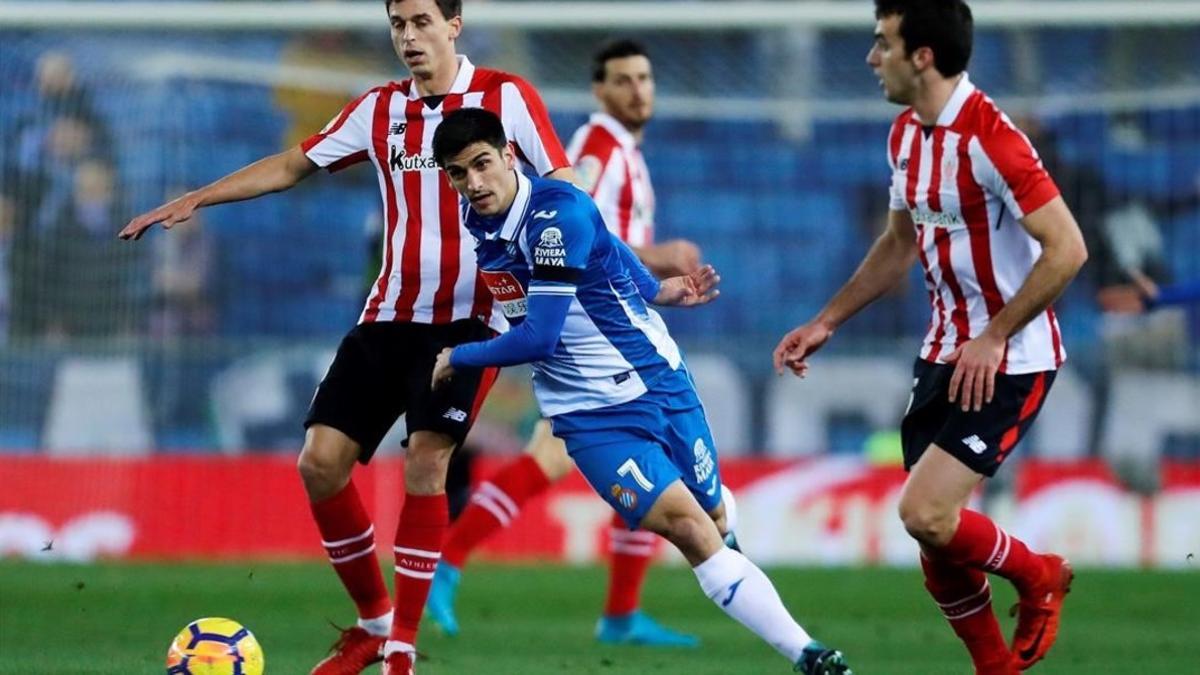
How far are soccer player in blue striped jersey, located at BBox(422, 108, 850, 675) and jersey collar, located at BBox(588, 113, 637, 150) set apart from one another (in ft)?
9.93

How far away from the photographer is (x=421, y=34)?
22.7ft

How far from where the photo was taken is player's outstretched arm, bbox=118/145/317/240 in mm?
6805

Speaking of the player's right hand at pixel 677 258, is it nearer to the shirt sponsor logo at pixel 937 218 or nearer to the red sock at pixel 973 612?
the shirt sponsor logo at pixel 937 218

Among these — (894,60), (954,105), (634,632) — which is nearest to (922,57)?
(894,60)

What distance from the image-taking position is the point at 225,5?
43.4 ft

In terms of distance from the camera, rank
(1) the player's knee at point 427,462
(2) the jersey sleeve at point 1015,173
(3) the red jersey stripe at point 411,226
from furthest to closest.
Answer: (3) the red jersey stripe at point 411,226
(1) the player's knee at point 427,462
(2) the jersey sleeve at point 1015,173

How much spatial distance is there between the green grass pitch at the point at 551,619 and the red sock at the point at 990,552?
0.92 m

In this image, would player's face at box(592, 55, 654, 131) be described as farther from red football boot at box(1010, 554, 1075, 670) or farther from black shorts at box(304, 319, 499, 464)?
red football boot at box(1010, 554, 1075, 670)

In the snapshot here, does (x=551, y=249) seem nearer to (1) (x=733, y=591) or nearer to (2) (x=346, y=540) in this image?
(1) (x=733, y=591)

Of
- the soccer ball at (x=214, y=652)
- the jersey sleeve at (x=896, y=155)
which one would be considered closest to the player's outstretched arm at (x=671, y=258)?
the jersey sleeve at (x=896, y=155)

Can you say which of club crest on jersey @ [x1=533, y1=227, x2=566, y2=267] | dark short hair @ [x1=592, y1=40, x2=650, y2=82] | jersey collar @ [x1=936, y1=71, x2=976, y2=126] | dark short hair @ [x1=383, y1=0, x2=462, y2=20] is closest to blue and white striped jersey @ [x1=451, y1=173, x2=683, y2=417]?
club crest on jersey @ [x1=533, y1=227, x2=566, y2=267]

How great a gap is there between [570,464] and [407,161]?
9.69ft

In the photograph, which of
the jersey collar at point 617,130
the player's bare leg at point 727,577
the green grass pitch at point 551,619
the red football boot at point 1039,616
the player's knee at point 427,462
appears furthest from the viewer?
the jersey collar at point 617,130

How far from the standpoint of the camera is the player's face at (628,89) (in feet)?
31.8
